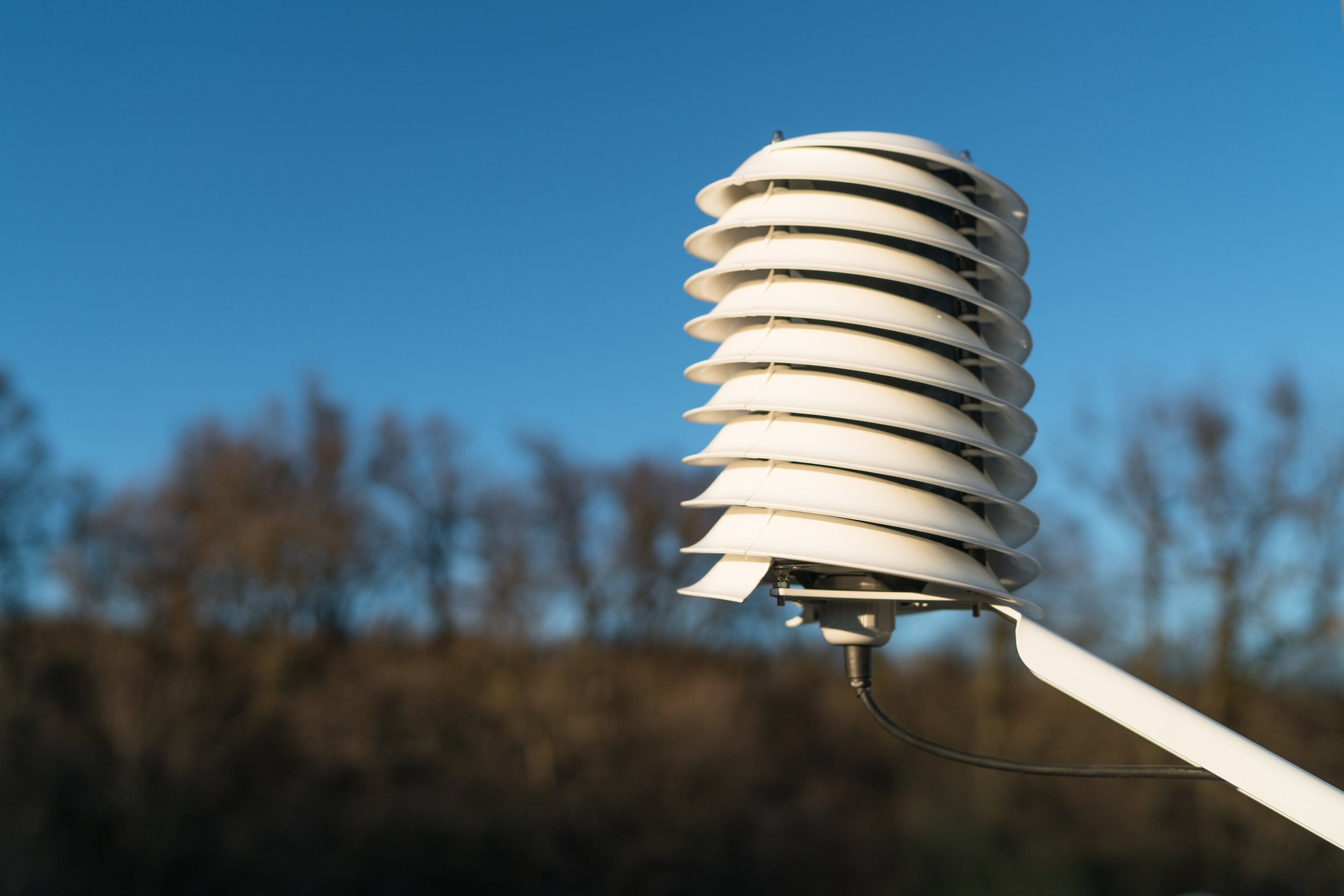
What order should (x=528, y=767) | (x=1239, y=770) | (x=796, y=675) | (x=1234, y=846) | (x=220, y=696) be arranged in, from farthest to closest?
1. (x=796, y=675)
2. (x=528, y=767)
3. (x=220, y=696)
4. (x=1234, y=846)
5. (x=1239, y=770)

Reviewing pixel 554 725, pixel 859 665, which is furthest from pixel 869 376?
pixel 554 725

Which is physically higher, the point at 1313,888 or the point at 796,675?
the point at 796,675

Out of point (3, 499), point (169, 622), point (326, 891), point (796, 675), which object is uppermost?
point (3, 499)

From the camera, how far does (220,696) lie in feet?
46.4

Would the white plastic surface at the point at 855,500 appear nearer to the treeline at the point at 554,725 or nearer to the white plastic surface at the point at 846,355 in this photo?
the white plastic surface at the point at 846,355

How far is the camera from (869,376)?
821mm

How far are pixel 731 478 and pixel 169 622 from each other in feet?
51.8

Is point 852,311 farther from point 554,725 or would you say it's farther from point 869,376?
point 554,725

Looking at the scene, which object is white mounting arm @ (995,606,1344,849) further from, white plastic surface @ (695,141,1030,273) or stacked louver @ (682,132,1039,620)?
white plastic surface @ (695,141,1030,273)

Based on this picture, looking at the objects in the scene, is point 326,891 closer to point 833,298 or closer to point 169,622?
point 169,622

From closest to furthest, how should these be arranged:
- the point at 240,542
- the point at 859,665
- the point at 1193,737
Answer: the point at 1193,737 → the point at 859,665 → the point at 240,542

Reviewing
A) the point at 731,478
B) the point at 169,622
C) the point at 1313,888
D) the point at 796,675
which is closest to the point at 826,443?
the point at 731,478

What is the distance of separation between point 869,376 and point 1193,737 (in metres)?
0.35

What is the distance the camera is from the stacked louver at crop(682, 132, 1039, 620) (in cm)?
75
